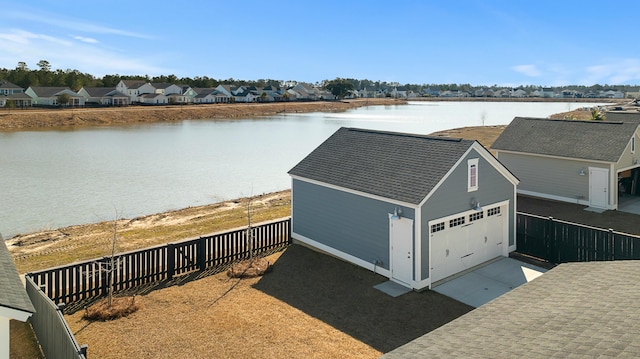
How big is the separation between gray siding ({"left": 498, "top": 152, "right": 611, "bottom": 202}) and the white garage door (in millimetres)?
10298

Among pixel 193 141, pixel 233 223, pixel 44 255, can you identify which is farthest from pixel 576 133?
pixel 193 141

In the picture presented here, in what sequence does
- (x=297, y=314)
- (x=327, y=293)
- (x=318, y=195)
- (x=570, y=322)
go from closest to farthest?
(x=570, y=322) → (x=297, y=314) → (x=327, y=293) → (x=318, y=195)

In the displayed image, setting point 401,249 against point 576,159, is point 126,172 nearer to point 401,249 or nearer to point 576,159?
point 401,249

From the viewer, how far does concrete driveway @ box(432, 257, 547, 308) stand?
46.2 feet

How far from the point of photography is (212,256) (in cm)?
1644

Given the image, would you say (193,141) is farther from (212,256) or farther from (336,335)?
(336,335)

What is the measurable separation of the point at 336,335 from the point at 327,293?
2.55 metres

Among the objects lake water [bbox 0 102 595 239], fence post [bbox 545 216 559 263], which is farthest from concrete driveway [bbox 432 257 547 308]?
lake water [bbox 0 102 595 239]

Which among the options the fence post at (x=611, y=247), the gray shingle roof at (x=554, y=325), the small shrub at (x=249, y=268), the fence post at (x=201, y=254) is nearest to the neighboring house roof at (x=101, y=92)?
the fence post at (x=201, y=254)

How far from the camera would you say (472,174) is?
51.7 feet

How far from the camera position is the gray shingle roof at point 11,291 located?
24.6 feet

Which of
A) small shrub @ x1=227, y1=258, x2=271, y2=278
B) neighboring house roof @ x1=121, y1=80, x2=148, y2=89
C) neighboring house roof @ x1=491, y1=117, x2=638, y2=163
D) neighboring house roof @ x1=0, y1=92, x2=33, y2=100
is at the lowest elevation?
small shrub @ x1=227, y1=258, x2=271, y2=278

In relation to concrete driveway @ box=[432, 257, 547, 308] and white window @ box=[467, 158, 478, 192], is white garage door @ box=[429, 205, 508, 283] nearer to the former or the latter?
concrete driveway @ box=[432, 257, 547, 308]

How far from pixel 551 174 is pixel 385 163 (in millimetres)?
13948
